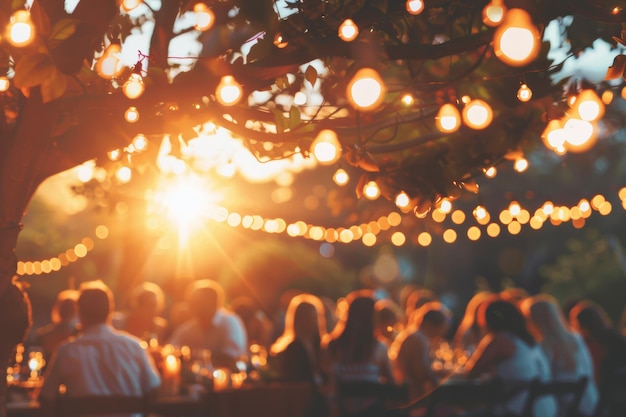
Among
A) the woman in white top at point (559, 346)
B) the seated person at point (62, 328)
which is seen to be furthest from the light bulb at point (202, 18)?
the woman in white top at point (559, 346)

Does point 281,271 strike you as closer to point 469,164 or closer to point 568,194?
point 568,194

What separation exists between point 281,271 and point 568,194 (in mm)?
8061

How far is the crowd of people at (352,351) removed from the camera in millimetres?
5277

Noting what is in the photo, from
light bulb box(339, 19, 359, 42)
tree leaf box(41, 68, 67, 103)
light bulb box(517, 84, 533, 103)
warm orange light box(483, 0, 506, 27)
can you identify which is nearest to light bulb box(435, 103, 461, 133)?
light bulb box(517, 84, 533, 103)

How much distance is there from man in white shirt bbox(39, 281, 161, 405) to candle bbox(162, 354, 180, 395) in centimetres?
85

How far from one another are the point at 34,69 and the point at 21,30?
0.38 ft

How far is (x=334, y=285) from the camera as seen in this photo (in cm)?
1923

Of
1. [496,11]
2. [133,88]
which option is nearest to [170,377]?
[133,88]

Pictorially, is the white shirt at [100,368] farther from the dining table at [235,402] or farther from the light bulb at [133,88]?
the light bulb at [133,88]

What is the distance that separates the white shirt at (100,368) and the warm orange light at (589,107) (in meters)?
3.00

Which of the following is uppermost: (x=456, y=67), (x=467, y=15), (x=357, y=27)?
(x=456, y=67)

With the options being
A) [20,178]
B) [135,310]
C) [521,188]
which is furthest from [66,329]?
[521,188]

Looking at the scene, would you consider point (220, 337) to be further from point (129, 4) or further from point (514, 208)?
point (129, 4)

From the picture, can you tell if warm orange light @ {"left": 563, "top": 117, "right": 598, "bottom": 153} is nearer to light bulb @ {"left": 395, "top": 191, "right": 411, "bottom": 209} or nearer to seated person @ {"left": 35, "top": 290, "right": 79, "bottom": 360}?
light bulb @ {"left": 395, "top": 191, "right": 411, "bottom": 209}
